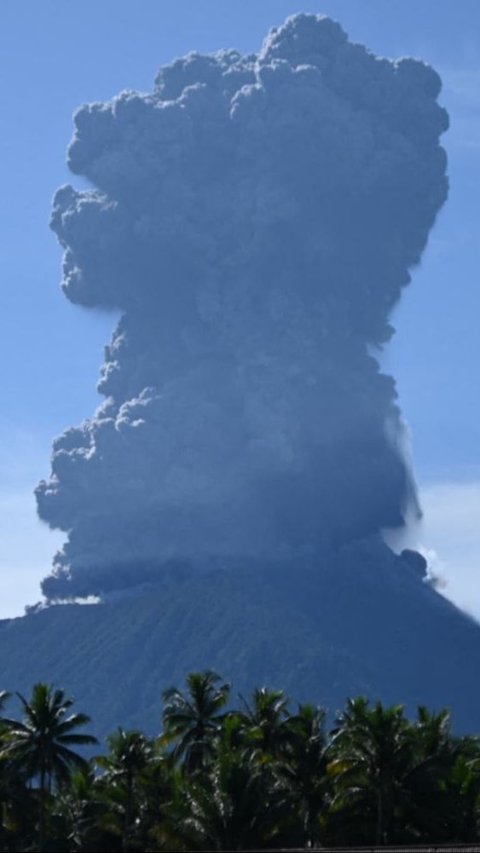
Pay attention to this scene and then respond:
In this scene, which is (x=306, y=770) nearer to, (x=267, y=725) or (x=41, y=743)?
(x=267, y=725)

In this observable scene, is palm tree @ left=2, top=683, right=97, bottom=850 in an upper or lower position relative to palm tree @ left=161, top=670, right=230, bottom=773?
lower

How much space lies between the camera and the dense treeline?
7669 cm

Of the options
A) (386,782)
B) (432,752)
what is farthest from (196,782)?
(432,752)

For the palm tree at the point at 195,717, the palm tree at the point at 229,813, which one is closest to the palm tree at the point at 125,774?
the palm tree at the point at 195,717

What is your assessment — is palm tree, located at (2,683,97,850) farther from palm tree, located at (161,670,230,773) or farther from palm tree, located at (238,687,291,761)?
palm tree, located at (161,670,230,773)

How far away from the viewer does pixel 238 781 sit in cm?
7606

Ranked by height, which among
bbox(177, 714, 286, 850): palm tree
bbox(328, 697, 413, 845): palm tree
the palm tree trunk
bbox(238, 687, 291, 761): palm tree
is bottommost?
bbox(177, 714, 286, 850): palm tree

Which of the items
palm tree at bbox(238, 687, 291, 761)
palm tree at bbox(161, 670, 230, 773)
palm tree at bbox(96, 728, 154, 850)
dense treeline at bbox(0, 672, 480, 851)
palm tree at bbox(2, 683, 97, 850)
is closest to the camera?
dense treeline at bbox(0, 672, 480, 851)

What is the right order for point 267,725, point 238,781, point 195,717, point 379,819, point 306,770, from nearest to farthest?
point 238,781
point 379,819
point 306,770
point 267,725
point 195,717

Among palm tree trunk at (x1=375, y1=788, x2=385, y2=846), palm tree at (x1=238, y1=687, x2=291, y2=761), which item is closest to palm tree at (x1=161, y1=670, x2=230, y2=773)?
palm tree at (x1=238, y1=687, x2=291, y2=761)

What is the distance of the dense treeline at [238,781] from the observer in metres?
76.7

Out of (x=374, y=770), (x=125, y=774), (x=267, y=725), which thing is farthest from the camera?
(x=125, y=774)

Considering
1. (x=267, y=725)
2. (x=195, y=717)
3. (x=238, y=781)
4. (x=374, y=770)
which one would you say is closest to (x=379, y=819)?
(x=374, y=770)

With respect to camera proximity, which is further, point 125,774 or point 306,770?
point 125,774
